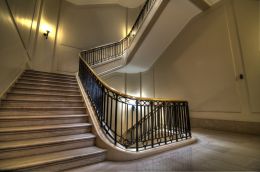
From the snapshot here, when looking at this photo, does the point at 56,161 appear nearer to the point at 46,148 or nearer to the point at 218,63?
the point at 46,148

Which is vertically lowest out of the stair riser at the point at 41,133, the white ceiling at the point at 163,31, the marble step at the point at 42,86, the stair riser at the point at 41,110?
the stair riser at the point at 41,133

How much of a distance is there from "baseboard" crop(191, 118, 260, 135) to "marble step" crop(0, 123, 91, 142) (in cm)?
382

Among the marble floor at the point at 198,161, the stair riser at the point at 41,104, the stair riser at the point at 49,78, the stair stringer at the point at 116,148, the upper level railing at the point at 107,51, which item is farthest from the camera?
the upper level railing at the point at 107,51

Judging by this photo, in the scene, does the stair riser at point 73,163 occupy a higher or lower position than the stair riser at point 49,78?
lower

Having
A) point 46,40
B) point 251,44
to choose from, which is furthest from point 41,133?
point 251,44

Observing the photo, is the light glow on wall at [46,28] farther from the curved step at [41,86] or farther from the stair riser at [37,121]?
the stair riser at [37,121]

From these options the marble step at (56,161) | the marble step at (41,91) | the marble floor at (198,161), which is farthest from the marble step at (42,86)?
the marble floor at (198,161)

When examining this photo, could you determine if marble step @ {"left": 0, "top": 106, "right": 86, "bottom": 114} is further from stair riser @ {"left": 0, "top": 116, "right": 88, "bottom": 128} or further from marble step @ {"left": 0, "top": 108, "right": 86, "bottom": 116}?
stair riser @ {"left": 0, "top": 116, "right": 88, "bottom": 128}

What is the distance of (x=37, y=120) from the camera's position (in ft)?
7.47

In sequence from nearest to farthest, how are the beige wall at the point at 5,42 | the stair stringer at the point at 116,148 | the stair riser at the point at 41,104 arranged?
the stair stringer at the point at 116,148 < the beige wall at the point at 5,42 < the stair riser at the point at 41,104

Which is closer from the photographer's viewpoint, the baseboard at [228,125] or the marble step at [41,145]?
the marble step at [41,145]

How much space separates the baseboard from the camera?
11.4ft

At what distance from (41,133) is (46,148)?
324 mm

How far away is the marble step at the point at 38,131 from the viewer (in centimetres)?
187
